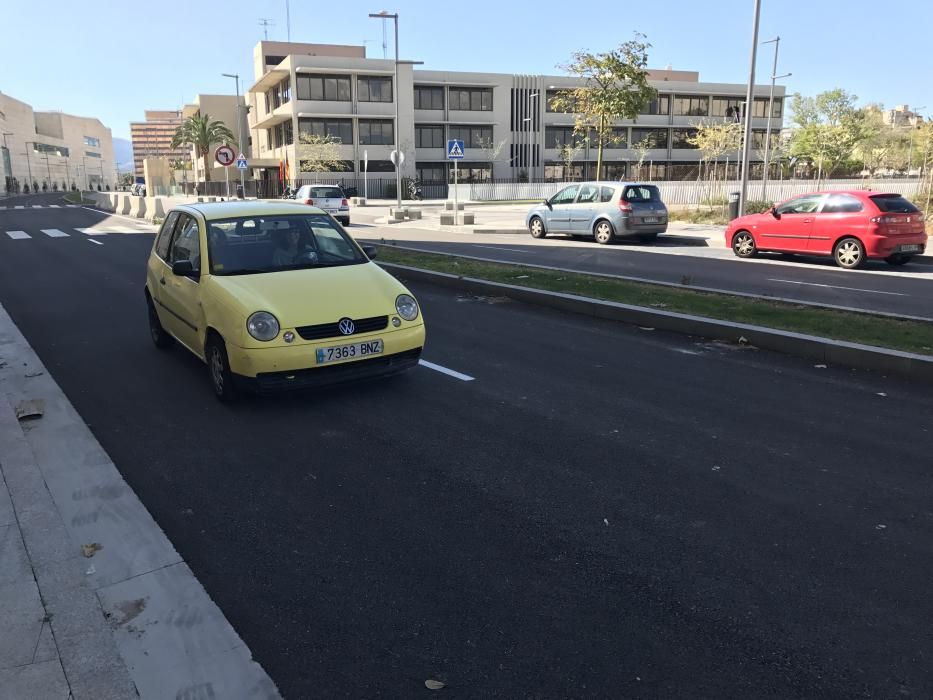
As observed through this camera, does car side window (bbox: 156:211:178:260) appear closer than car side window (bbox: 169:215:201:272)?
No

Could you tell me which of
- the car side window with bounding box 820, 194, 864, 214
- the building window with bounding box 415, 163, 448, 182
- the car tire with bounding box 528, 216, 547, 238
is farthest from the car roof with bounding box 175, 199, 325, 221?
the building window with bounding box 415, 163, 448, 182

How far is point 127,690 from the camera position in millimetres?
2695

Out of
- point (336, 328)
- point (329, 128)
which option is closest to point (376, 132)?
point (329, 128)

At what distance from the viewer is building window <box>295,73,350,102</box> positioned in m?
62.0

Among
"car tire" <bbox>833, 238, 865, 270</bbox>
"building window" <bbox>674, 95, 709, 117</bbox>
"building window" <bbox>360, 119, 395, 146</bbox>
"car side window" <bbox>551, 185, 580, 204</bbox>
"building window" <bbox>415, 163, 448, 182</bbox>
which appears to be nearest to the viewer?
"car tire" <bbox>833, 238, 865, 270</bbox>

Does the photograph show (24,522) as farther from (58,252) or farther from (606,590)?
(58,252)

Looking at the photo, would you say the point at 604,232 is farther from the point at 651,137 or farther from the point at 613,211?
the point at 651,137

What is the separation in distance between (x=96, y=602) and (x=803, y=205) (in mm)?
17038

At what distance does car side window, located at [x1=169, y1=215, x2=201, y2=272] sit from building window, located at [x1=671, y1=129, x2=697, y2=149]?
7700 cm

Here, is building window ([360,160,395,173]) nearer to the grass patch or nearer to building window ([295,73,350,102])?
building window ([295,73,350,102])

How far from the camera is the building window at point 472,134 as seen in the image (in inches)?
2721

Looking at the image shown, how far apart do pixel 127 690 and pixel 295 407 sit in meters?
3.47

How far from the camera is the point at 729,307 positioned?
979 centimetres

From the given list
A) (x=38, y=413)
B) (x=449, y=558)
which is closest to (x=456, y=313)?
(x=38, y=413)
